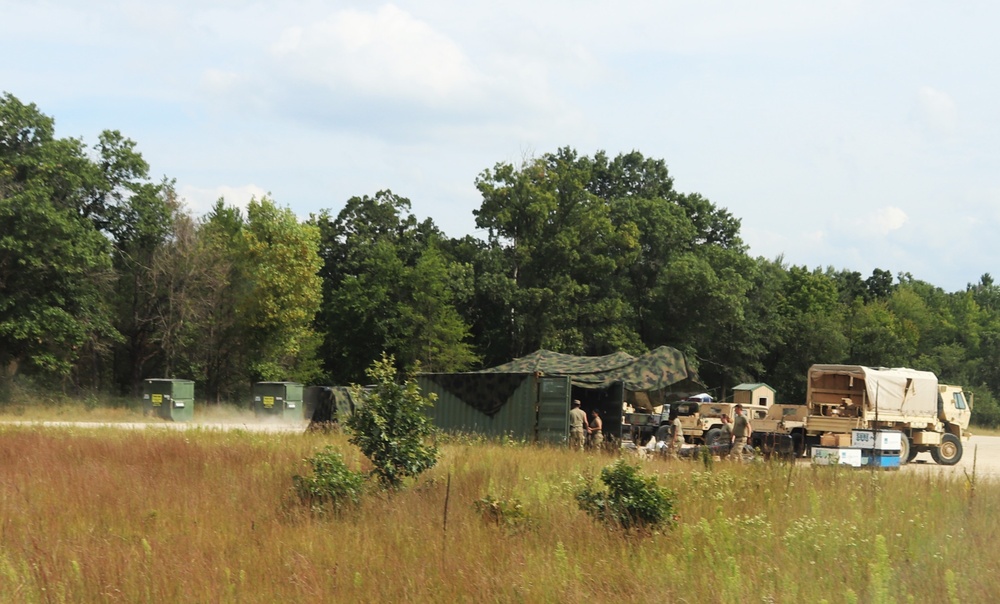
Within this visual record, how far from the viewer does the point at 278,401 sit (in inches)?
1714

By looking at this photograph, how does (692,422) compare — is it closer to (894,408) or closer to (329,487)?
(894,408)

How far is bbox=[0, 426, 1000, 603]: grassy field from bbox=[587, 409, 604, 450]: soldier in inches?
300

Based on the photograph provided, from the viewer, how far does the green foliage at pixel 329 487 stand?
12.1m

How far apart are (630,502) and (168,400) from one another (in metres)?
33.7

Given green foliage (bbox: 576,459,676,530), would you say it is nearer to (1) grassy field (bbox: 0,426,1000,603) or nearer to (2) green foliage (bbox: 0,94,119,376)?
(1) grassy field (bbox: 0,426,1000,603)

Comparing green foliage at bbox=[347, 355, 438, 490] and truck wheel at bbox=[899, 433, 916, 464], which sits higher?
green foliage at bbox=[347, 355, 438, 490]

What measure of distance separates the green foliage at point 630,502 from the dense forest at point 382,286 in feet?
118

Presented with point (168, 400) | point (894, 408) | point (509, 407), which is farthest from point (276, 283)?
point (894, 408)

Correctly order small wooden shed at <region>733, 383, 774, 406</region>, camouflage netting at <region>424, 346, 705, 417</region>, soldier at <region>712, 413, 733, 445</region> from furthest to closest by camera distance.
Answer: small wooden shed at <region>733, 383, 774, 406</region> < soldier at <region>712, 413, 733, 445</region> < camouflage netting at <region>424, 346, 705, 417</region>

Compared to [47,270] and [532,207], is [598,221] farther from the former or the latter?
[47,270]

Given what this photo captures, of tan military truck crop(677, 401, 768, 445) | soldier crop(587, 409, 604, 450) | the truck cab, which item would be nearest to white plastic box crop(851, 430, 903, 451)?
tan military truck crop(677, 401, 768, 445)

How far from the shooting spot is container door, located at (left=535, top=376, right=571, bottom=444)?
24.3 meters

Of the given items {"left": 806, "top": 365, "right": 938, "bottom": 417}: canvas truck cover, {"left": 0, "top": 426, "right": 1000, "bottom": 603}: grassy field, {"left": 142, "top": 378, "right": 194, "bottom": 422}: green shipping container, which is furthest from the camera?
{"left": 142, "top": 378, "right": 194, "bottom": 422}: green shipping container

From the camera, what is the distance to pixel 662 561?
29.5 ft
